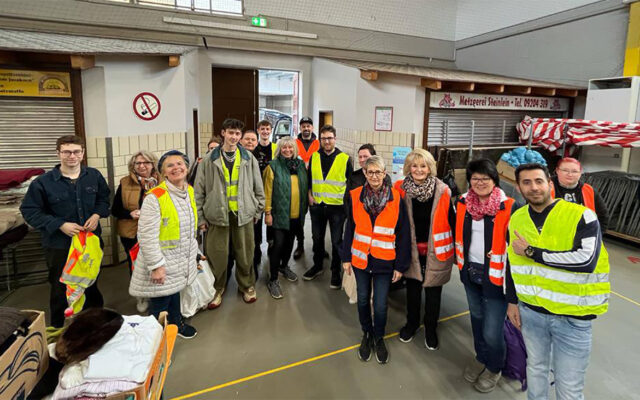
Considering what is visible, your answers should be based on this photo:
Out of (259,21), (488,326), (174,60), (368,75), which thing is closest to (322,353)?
(488,326)

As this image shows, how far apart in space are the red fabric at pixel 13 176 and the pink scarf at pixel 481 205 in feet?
14.0

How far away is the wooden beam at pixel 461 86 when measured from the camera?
625cm

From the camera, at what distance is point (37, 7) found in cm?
729

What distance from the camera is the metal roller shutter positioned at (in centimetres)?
673

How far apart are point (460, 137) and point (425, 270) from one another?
4.80 m

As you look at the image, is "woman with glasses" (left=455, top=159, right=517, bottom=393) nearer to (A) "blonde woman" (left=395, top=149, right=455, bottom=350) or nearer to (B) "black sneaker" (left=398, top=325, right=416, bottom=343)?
(A) "blonde woman" (left=395, top=149, right=455, bottom=350)

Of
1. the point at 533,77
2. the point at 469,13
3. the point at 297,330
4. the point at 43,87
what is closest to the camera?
the point at 297,330

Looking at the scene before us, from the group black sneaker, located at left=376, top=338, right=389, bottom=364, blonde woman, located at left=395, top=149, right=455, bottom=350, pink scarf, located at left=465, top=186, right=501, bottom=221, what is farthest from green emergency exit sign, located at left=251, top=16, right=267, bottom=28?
black sneaker, located at left=376, top=338, right=389, bottom=364

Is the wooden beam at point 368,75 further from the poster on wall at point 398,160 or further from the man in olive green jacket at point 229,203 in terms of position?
the man in olive green jacket at point 229,203

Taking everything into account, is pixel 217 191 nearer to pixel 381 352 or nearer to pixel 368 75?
pixel 381 352

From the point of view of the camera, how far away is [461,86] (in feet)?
20.9

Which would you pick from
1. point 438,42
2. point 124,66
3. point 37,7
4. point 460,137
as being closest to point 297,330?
point 124,66

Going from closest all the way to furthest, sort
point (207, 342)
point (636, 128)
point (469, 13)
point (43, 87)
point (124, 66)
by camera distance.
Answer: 1. point (207, 342)
2. point (43, 87)
3. point (124, 66)
4. point (636, 128)
5. point (469, 13)

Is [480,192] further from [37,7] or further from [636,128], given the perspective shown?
[37,7]
